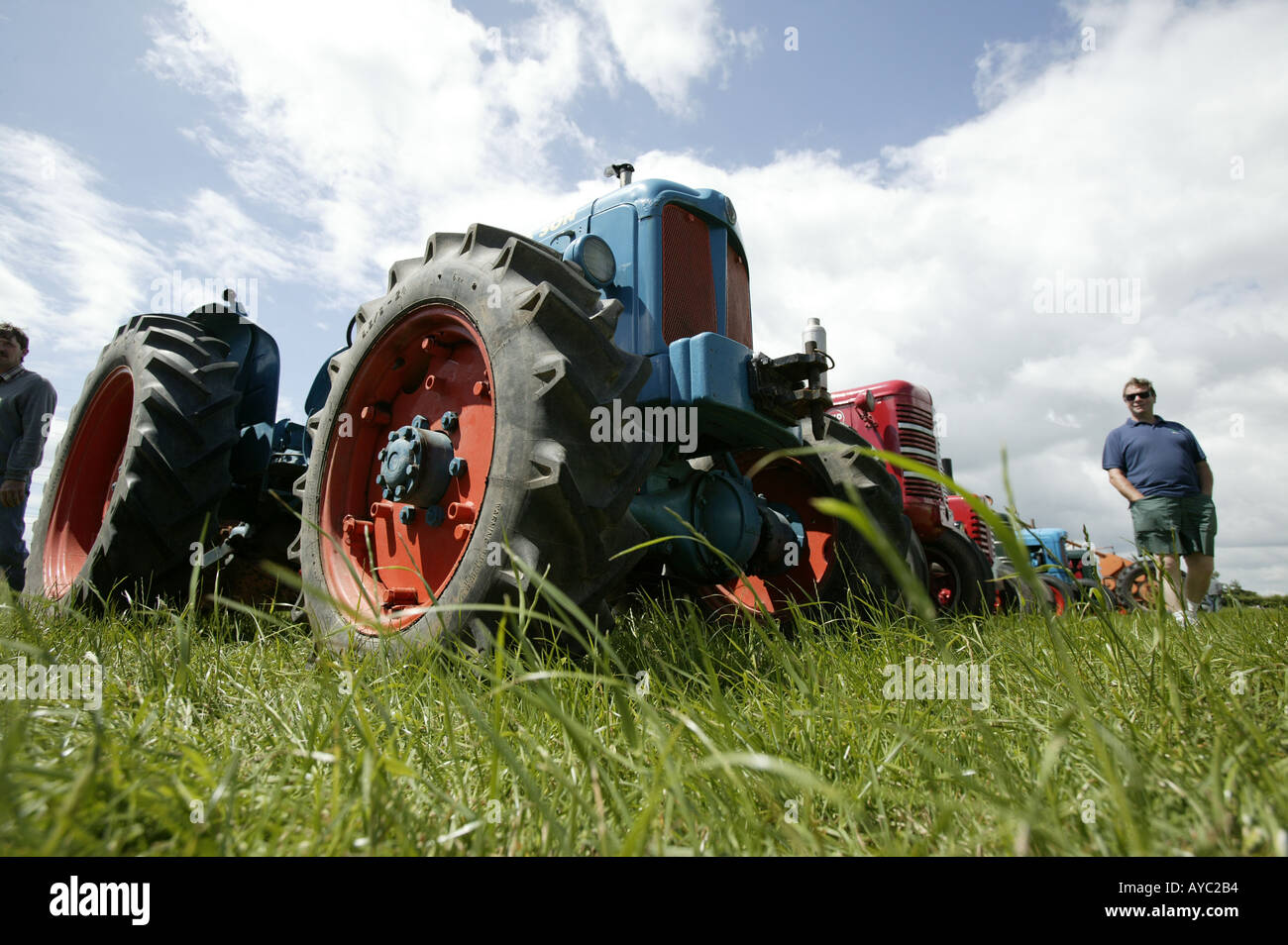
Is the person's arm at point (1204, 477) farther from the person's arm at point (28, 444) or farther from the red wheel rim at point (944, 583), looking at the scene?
the person's arm at point (28, 444)

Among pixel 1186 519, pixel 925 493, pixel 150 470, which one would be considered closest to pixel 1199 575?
pixel 1186 519

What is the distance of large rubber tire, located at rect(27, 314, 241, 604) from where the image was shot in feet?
10.2

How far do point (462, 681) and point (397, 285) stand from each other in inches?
61.7

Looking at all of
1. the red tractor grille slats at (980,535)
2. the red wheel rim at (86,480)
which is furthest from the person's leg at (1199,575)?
the red wheel rim at (86,480)

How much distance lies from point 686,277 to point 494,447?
158 cm

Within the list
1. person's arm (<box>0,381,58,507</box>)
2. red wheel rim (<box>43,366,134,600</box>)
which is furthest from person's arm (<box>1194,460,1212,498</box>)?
person's arm (<box>0,381,58,507</box>)

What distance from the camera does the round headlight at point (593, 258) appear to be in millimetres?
2809

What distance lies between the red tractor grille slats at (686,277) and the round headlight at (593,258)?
0.27 metres

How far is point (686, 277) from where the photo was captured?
319 cm

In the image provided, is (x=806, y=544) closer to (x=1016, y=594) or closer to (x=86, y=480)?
(x=1016, y=594)

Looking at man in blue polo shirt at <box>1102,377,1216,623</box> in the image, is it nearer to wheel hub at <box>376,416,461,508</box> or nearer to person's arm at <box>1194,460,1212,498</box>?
person's arm at <box>1194,460,1212,498</box>
